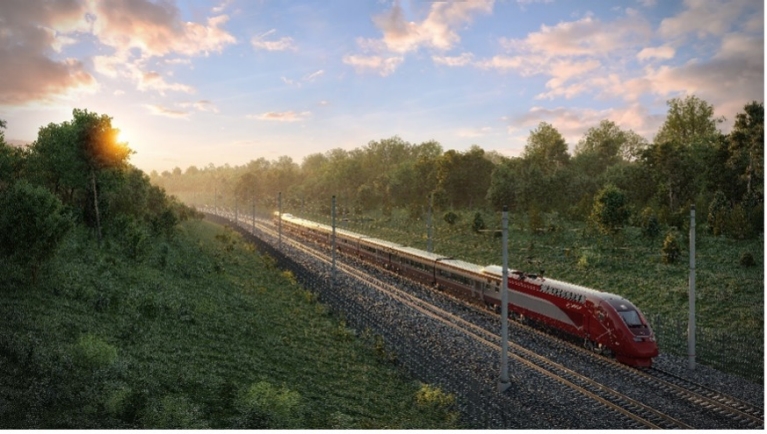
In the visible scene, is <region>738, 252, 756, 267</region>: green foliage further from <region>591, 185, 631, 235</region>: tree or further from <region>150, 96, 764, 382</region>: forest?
<region>591, 185, 631, 235</region>: tree

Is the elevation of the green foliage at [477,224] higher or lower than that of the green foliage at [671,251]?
higher

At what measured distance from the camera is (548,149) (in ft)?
292

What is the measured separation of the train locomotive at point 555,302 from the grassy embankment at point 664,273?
7.48ft

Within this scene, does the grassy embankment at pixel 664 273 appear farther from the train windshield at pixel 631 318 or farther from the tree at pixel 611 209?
the train windshield at pixel 631 318

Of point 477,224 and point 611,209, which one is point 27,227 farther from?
point 477,224

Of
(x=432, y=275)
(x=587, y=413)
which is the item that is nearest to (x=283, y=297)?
(x=432, y=275)

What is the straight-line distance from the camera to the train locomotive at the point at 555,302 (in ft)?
69.8

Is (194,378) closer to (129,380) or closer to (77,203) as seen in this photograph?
(129,380)

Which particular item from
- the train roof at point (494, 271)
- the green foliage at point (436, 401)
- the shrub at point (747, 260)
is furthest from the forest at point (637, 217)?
the green foliage at point (436, 401)

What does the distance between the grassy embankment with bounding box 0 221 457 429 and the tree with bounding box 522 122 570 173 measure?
65.5 metres

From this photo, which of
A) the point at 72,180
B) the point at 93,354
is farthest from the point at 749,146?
the point at 72,180

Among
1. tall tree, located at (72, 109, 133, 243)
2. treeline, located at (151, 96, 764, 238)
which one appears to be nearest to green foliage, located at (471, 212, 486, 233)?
treeline, located at (151, 96, 764, 238)

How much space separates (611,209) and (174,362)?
34305 millimetres

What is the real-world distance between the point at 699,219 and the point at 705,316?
55.8 ft
